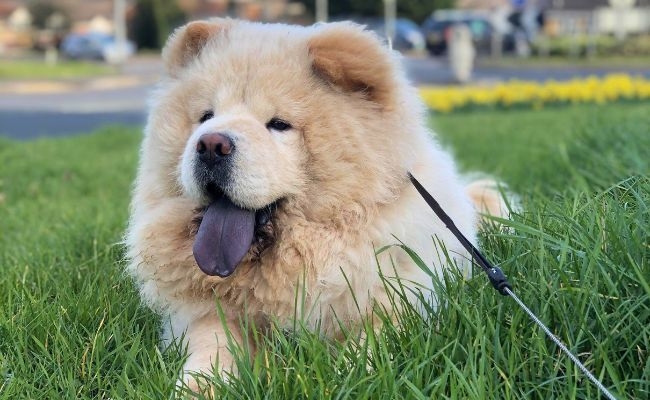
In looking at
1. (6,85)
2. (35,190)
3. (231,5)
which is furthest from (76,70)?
(231,5)

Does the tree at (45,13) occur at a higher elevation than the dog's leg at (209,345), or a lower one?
higher

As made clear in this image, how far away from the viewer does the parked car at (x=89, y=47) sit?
107 ft

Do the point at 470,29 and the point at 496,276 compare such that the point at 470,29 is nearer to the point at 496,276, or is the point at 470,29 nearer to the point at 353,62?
the point at 353,62

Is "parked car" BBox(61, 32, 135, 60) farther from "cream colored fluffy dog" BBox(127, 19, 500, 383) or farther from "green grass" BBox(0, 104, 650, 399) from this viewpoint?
"cream colored fluffy dog" BBox(127, 19, 500, 383)

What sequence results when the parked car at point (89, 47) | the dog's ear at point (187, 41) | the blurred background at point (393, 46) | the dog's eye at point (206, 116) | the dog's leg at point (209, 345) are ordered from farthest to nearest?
1. the parked car at point (89, 47)
2. the blurred background at point (393, 46)
3. the dog's ear at point (187, 41)
4. the dog's eye at point (206, 116)
5. the dog's leg at point (209, 345)

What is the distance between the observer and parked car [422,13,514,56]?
29453 mm

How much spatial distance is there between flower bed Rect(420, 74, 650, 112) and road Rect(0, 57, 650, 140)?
1.10m

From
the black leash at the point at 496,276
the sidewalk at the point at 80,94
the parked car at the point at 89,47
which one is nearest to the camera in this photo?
the black leash at the point at 496,276

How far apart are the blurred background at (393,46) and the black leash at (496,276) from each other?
691 mm

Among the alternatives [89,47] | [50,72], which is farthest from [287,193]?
[89,47]

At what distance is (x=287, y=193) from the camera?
2262 millimetres

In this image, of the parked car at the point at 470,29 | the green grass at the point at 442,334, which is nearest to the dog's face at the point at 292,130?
the green grass at the point at 442,334

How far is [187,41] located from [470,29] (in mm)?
28148

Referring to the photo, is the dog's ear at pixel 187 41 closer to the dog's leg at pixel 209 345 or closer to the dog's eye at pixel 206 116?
the dog's eye at pixel 206 116
